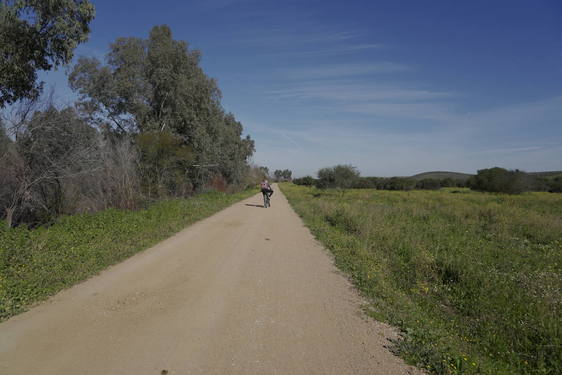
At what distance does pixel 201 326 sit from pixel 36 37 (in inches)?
402

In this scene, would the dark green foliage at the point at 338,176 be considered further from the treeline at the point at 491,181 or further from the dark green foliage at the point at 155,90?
the dark green foliage at the point at 155,90

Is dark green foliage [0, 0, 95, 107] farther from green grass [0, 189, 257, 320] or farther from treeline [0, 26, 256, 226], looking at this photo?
green grass [0, 189, 257, 320]

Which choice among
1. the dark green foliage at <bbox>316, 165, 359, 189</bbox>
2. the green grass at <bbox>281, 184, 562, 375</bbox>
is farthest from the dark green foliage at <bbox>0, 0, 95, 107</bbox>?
the dark green foliage at <bbox>316, 165, 359, 189</bbox>

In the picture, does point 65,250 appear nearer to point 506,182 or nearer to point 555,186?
point 506,182

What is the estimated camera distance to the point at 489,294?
522 cm

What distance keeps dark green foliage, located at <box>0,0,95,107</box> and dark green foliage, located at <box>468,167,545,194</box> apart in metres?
57.2

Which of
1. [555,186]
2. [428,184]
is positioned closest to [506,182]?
[555,186]

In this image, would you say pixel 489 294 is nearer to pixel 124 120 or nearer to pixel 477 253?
pixel 477 253

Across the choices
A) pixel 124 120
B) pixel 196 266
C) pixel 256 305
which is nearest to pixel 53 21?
pixel 196 266

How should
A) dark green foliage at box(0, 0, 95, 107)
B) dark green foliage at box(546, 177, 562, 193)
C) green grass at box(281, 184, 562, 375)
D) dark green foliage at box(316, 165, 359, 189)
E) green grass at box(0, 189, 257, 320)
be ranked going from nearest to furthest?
green grass at box(281, 184, 562, 375) → green grass at box(0, 189, 257, 320) → dark green foliage at box(0, 0, 95, 107) → dark green foliage at box(316, 165, 359, 189) → dark green foliage at box(546, 177, 562, 193)

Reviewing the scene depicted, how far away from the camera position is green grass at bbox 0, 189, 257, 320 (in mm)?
4340

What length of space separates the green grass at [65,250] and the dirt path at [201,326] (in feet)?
1.36

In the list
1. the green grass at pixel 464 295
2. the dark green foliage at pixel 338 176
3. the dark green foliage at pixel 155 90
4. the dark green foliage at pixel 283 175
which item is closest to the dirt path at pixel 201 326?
the green grass at pixel 464 295

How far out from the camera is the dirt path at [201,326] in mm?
2721
